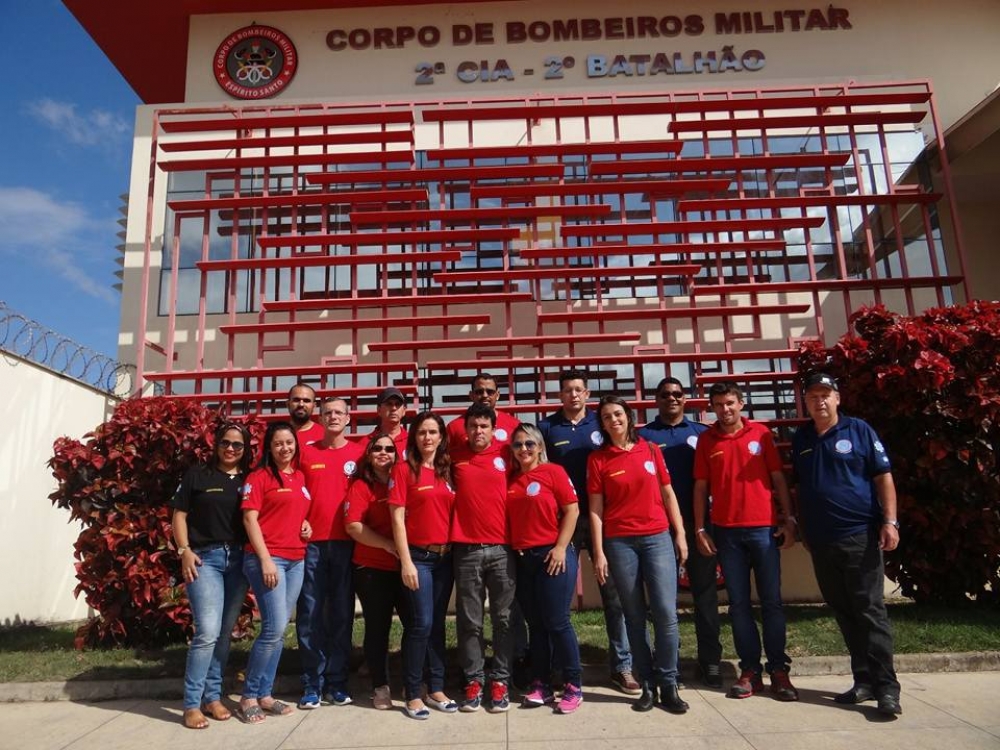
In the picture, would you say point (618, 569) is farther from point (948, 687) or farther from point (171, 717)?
point (171, 717)

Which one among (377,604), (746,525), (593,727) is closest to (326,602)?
(377,604)

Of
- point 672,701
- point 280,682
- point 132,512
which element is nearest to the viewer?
point 672,701

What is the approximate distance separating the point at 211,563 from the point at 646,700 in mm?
2630

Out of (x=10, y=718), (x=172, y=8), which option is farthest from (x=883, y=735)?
(x=172, y=8)

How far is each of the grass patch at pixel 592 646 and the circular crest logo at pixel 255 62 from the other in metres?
7.62

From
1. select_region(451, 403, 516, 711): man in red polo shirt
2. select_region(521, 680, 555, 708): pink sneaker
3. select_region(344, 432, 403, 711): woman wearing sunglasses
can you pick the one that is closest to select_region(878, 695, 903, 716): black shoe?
select_region(521, 680, 555, 708): pink sneaker

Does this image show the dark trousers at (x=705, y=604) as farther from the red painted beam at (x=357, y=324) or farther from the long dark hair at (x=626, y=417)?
the red painted beam at (x=357, y=324)

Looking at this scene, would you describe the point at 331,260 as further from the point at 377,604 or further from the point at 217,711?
the point at 217,711

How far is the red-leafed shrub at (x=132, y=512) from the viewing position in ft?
17.3

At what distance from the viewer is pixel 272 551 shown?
4.08m

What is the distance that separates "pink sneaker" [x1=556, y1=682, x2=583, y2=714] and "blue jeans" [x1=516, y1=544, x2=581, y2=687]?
0.03 m

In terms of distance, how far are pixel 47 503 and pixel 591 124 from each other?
7.82 metres

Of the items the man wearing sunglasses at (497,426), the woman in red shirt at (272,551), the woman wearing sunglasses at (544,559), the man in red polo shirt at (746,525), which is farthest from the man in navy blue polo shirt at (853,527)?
the woman in red shirt at (272,551)

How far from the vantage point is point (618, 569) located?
4.07 metres
